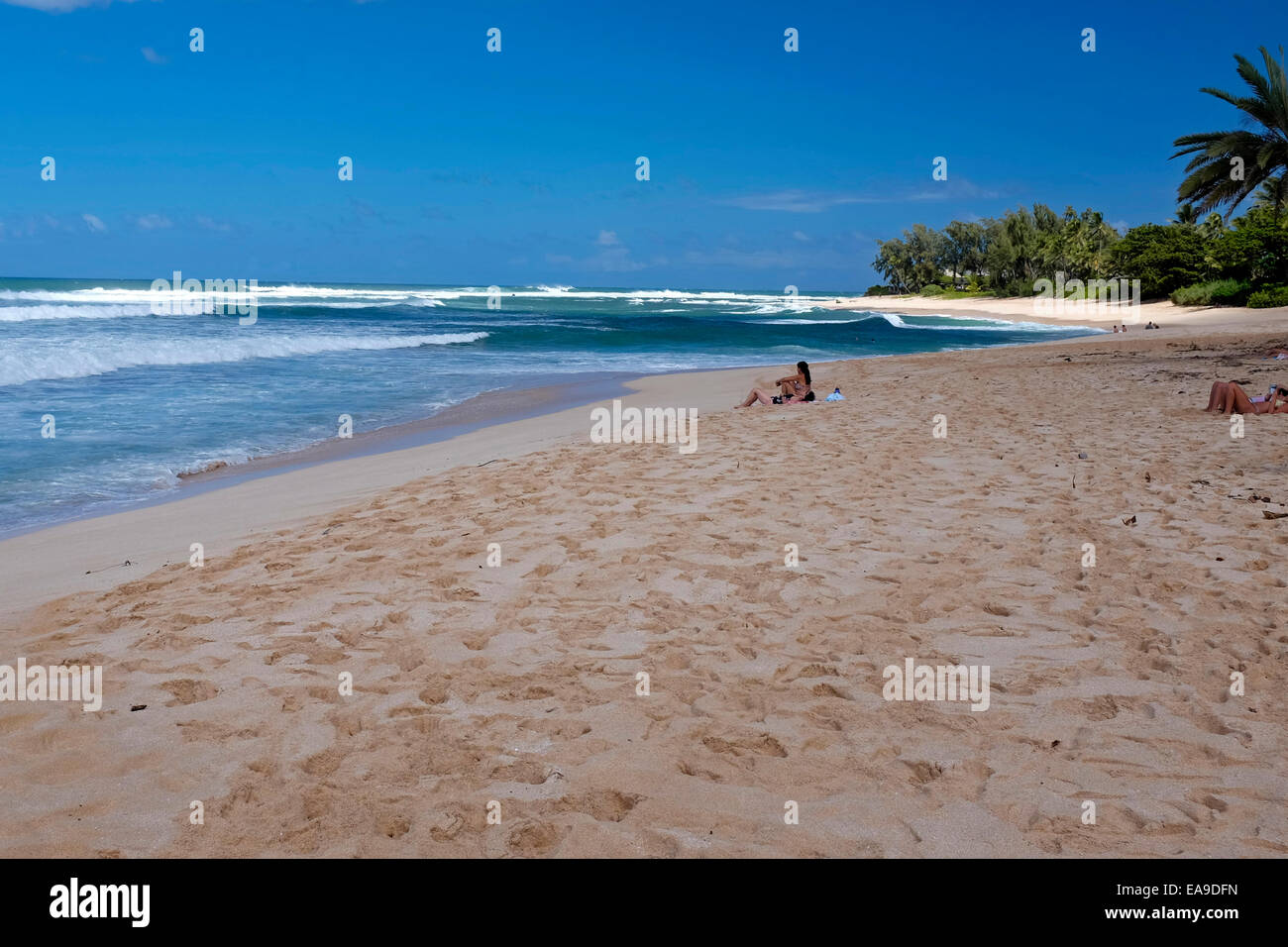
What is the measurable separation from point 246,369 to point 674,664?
1893 cm

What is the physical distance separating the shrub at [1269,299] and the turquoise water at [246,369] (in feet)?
24.8

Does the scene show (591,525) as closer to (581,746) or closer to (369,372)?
(581,746)

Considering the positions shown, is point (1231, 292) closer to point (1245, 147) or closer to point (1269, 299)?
point (1269, 299)

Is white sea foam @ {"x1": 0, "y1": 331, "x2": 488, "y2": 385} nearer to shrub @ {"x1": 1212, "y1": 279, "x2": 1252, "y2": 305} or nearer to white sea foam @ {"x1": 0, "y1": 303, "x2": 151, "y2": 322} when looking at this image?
white sea foam @ {"x1": 0, "y1": 303, "x2": 151, "y2": 322}

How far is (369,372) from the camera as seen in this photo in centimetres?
2062

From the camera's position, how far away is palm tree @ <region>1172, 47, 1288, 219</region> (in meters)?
19.6

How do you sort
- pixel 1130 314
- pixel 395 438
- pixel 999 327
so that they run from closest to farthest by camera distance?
pixel 395 438
pixel 1130 314
pixel 999 327

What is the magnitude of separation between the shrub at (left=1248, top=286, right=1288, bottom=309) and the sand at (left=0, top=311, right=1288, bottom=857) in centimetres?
3827

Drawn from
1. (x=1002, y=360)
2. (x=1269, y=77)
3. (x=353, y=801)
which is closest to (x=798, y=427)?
(x=353, y=801)

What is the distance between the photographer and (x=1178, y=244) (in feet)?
164

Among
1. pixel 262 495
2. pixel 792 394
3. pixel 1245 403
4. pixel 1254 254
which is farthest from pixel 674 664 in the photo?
pixel 1254 254

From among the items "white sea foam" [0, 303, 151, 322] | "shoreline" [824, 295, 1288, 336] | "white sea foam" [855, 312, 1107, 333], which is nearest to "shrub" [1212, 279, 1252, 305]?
"shoreline" [824, 295, 1288, 336]

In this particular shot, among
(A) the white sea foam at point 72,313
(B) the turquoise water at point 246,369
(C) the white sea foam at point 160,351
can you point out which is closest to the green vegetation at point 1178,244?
(B) the turquoise water at point 246,369
